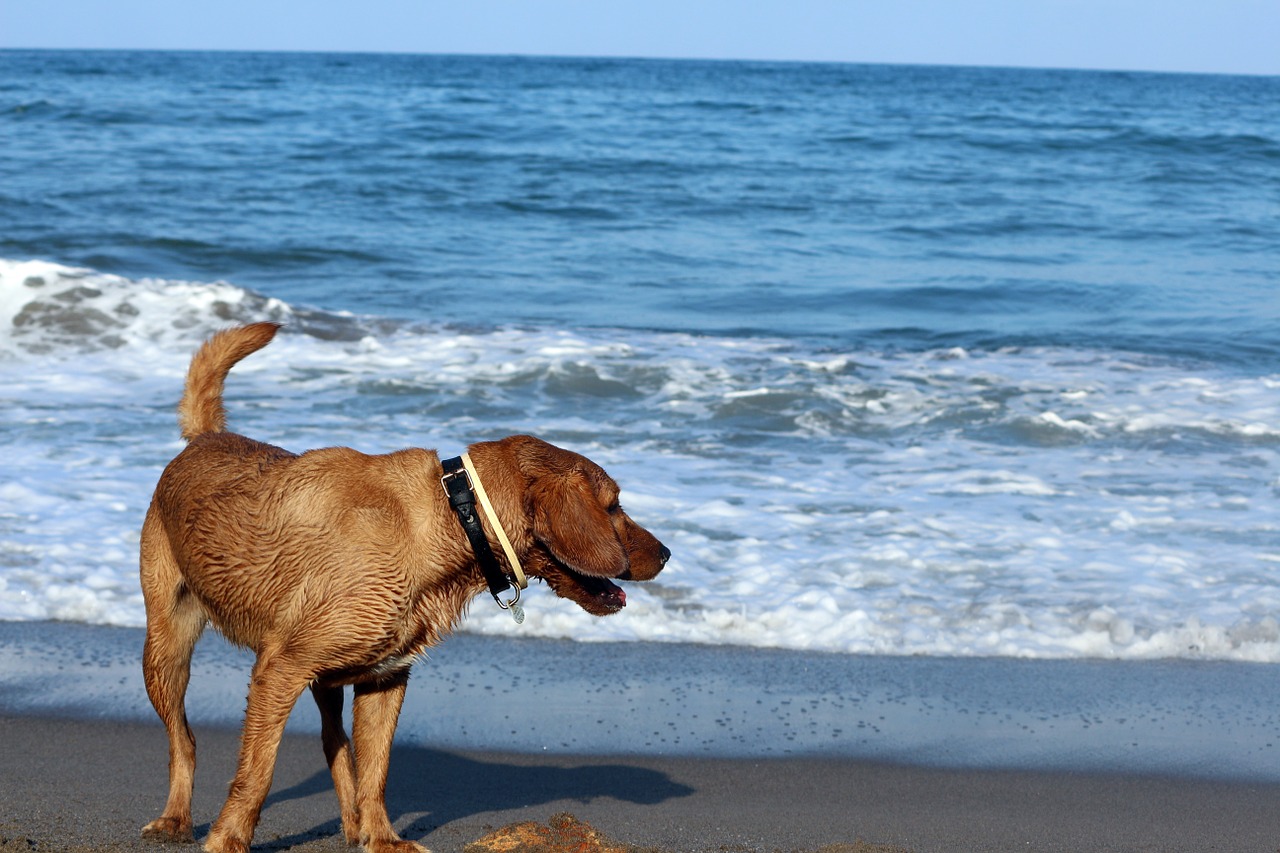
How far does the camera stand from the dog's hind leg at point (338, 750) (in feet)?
12.4

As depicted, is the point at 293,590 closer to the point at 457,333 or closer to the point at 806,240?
the point at 457,333

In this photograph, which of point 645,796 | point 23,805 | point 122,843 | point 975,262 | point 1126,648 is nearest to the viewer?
point 122,843

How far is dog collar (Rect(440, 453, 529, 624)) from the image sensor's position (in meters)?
3.29

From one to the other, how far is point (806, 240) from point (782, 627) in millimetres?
14377

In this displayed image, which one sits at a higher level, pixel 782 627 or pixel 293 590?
pixel 293 590

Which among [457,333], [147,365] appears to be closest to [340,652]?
[147,365]

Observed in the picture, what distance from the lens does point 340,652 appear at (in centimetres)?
329

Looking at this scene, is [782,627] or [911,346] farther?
[911,346]

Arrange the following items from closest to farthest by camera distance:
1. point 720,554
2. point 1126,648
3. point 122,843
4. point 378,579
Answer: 1. point 378,579
2. point 122,843
3. point 1126,648
4. point 720,554

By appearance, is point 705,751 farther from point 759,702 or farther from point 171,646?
point 171,646

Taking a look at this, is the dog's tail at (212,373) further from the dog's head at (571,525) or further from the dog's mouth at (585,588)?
the dog's mouth at (585,588)

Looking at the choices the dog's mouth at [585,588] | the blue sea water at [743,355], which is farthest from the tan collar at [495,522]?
the blue sea water at [743,355]

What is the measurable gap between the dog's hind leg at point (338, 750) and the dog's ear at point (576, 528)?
97cm

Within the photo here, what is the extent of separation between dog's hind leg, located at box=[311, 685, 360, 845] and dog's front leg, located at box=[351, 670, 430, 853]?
0.18 metres
